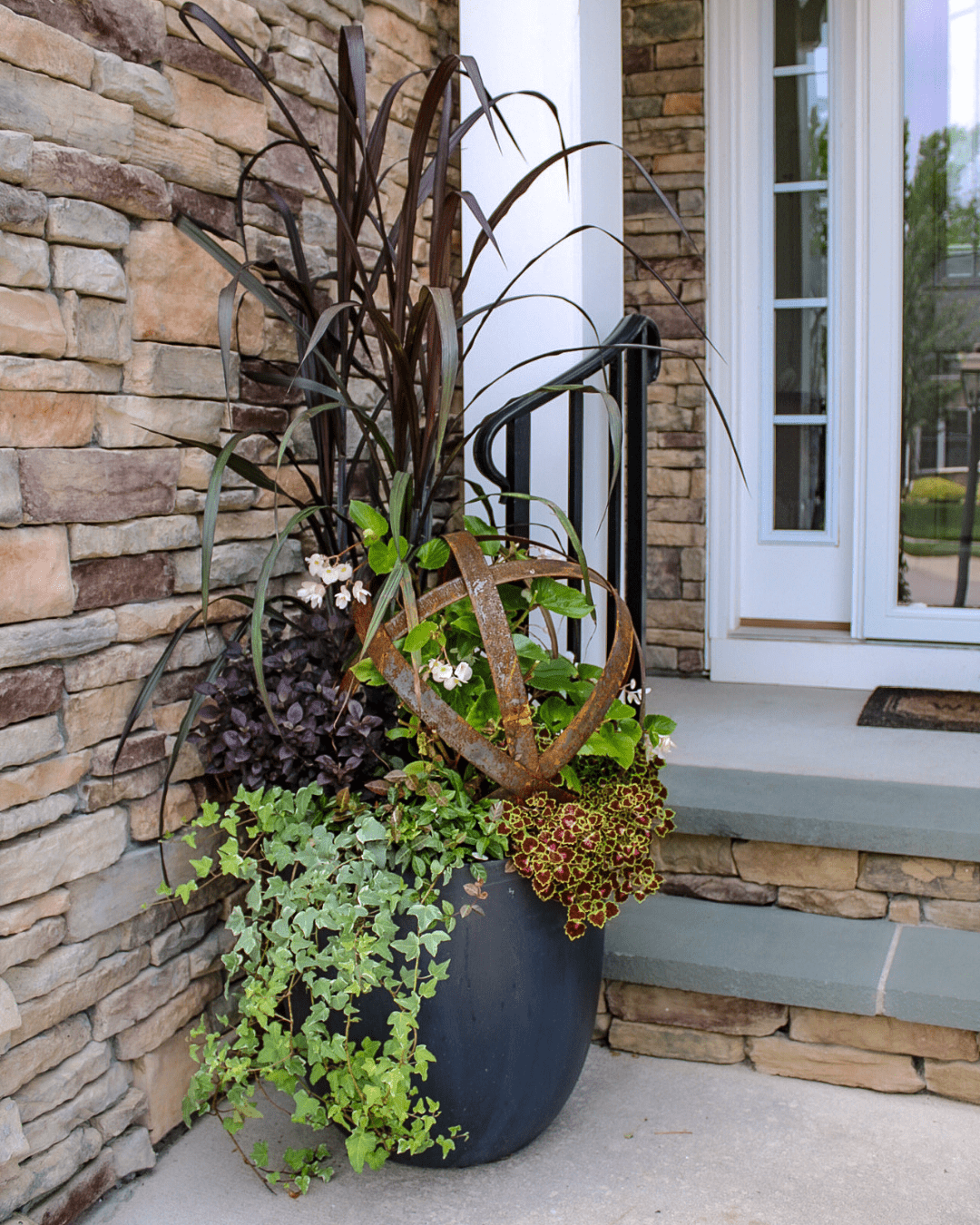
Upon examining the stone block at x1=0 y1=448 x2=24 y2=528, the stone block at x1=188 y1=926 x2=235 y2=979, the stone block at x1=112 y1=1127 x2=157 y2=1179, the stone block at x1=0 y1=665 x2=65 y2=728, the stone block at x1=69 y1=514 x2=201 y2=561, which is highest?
the stone block at x1=0 y1=448 x2=24 y2=528

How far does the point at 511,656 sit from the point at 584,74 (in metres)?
1.35

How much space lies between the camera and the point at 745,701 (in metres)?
2.87

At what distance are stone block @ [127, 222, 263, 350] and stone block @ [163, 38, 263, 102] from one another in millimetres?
31

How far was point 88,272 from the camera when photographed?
1.57 m

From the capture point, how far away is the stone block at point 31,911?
1.48m

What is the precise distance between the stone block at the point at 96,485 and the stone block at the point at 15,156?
1.17ft

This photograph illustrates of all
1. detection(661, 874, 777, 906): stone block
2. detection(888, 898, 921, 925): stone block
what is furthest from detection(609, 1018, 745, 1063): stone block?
detection(888, 898, 921, 925): stone block

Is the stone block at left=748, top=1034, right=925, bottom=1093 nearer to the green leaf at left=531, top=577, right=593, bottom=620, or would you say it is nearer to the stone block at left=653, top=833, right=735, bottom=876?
the stone block at left=653, top=833, right=735, bottom=876

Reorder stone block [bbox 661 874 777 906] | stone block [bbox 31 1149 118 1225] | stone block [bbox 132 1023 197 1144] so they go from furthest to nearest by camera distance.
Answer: stone block [bbox 661 874 777 906]
stone block [bbox 132 1023 197 1144]
stone block [bbox 31 1149 118 1225]

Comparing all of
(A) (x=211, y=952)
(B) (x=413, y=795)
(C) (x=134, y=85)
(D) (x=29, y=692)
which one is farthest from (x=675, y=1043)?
(C) (x=134, y=85)

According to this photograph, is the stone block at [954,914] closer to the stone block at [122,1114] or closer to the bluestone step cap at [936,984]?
the bluestone step cap at [936,984]

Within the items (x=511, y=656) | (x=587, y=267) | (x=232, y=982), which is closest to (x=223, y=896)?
(x=232, y=982)

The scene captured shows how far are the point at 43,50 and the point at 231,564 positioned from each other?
0.80 m

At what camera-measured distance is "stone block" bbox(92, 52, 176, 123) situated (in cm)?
158
